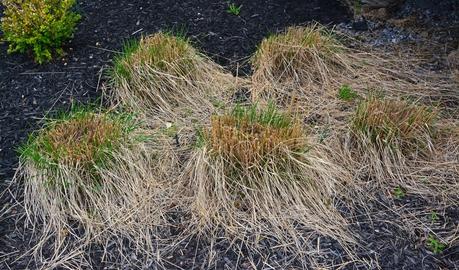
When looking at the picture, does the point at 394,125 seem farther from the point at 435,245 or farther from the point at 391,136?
the point at 435,245

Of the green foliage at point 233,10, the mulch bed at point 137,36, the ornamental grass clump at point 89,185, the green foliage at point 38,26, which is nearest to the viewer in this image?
the mulch bed at point 137,36

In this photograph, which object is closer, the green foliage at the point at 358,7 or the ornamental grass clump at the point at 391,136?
the ornamental grass clump at the point at 391,136

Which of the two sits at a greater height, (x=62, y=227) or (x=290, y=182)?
(x=290, y=182)

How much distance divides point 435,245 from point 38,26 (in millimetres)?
2886

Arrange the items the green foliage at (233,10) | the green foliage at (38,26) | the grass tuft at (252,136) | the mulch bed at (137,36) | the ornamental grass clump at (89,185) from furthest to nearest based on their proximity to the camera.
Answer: the green foliage at (233,10), the green foliage at (38,26), the grass tuft at (252,136), the ornamental grass clump at (89,185), the mulch bed at (137,36)

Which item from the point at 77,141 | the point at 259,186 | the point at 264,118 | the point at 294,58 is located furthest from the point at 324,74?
the point at 77,141

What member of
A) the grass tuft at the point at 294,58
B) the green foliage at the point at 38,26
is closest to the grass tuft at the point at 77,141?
the green foliage at the point at 38,26

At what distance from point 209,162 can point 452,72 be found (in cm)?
204

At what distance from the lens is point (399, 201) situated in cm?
297

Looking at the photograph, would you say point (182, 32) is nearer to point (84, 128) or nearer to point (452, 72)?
point (84, 128)

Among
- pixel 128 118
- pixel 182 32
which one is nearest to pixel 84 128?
pixel 128 118

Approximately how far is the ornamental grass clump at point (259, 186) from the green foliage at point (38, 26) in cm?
154

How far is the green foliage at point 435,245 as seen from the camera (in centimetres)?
270

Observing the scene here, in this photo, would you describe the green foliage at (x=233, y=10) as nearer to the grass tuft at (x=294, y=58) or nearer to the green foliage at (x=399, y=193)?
the grass tuft at (x=294, y=58)
